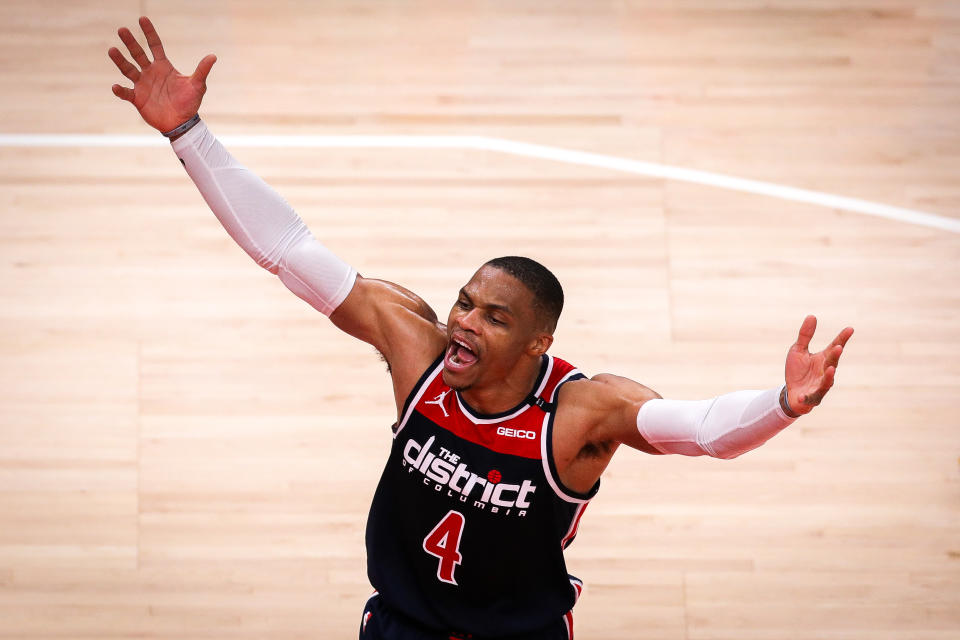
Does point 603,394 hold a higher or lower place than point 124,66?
lower

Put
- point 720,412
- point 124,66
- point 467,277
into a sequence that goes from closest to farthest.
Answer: point 720,412 < point 124,66 < point 467,277

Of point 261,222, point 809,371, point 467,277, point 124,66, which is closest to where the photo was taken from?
point 809,371

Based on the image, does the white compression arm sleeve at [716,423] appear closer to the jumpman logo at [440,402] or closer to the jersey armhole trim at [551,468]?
the jersey armhole trim at [551,468]

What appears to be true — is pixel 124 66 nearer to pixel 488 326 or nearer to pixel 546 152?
pixel 488 326

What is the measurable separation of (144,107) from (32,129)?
2.42 m

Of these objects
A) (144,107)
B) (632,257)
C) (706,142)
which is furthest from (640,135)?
(144,107)

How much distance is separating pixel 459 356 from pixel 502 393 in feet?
0.51

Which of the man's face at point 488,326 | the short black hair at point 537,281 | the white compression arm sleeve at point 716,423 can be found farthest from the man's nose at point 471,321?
the white compression arm sleeve at point 716,423

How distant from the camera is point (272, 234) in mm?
2594

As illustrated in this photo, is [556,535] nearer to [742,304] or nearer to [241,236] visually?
[241,236]

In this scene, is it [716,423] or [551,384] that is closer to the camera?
[716,423]

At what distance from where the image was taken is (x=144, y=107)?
250 cm

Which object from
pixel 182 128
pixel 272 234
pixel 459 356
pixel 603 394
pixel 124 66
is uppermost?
pixel 124 66

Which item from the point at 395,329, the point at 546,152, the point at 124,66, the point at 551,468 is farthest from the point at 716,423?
the point at 546,152
